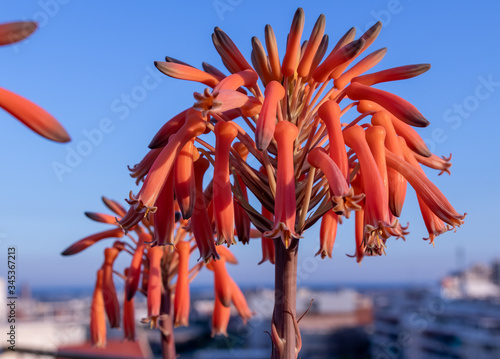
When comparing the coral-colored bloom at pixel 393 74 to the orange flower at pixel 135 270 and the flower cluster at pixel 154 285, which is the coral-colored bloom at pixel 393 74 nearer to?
the flower cluster at pixel 154 285

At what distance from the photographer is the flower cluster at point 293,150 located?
6.84 ft

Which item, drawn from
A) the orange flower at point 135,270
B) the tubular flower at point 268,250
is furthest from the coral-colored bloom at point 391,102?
the orange flower at point 135,270

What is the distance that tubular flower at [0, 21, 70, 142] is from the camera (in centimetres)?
136

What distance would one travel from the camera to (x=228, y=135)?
230cm

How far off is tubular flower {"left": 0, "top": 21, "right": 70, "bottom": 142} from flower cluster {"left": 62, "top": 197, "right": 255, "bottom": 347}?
6.43 ft

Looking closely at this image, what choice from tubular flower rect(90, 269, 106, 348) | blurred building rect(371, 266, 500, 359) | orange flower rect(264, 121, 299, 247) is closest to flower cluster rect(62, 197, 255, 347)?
tubular flower rect(90, 269, 106, 348)

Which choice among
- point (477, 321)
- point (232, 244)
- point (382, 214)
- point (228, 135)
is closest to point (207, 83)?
point (228, 135)

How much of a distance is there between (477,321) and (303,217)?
82977 millimetres

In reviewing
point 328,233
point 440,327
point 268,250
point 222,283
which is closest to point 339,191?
point 328,233

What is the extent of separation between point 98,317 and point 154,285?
58 cm

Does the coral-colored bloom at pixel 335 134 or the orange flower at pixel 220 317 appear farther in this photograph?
the orange flower at pixel 220 317

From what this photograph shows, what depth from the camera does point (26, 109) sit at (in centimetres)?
139

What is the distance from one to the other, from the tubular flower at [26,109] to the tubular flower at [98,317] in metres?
2.51

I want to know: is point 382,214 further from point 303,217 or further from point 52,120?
point 52,120
